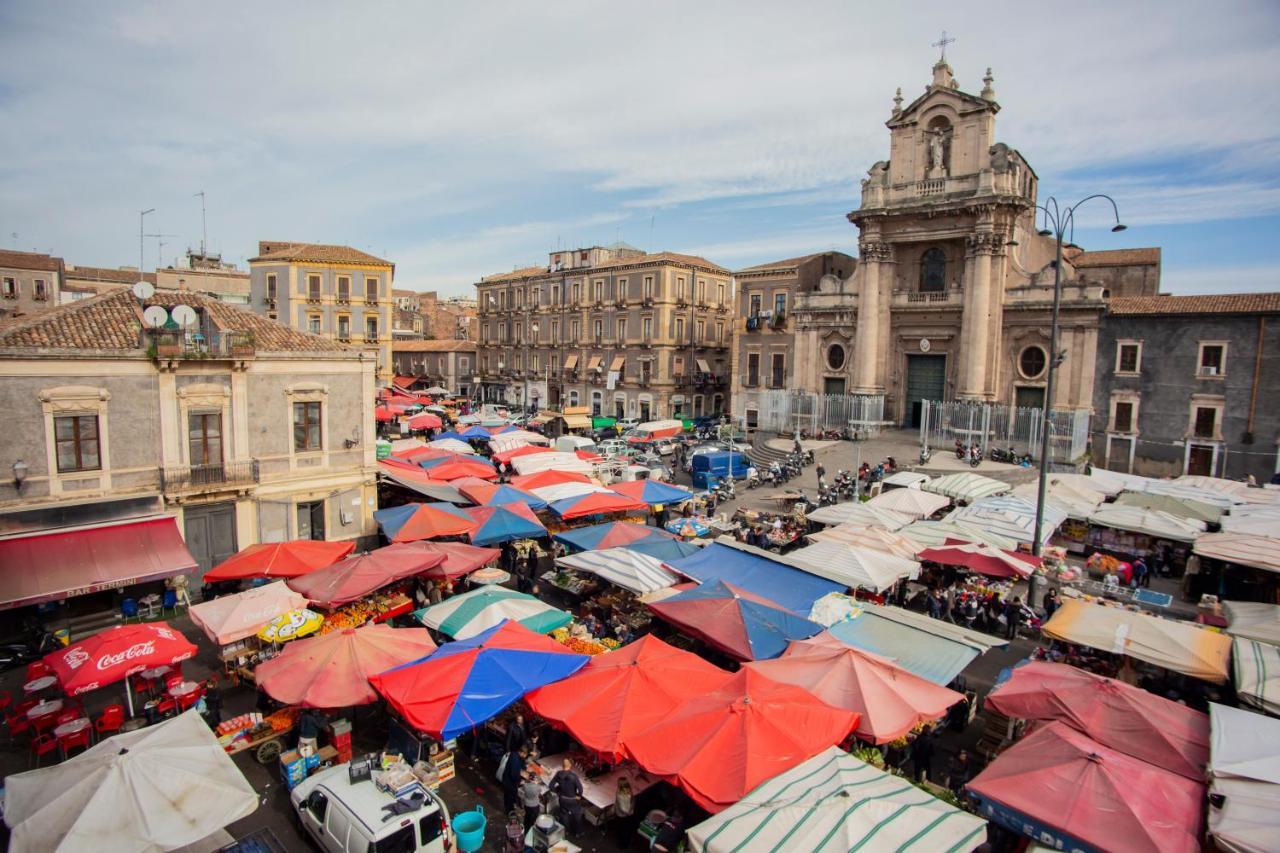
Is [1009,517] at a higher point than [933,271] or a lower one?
lower

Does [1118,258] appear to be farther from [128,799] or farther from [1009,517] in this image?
[128,799]

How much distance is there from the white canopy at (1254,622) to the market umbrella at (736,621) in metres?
7.02

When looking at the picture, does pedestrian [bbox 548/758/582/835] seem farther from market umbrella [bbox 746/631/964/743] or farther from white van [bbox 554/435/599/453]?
white van [bbox 554/435/599/453]

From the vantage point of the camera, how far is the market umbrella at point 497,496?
21.1 meters

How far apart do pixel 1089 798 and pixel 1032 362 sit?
30802mm

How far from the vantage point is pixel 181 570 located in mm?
15711

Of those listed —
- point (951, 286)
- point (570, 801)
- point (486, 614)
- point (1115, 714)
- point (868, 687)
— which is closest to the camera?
point (570, 801)

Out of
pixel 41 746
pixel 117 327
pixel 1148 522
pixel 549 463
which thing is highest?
pixel 117 327

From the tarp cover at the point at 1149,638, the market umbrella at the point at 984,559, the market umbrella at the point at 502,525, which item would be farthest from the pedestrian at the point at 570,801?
the market umbrella at the point at 984,559

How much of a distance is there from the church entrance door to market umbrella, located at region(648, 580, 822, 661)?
26.9 metres

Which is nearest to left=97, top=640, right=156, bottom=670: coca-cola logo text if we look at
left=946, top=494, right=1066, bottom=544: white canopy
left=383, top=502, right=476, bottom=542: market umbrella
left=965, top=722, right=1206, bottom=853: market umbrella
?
left=383, top=502, right=476, bottom=542: market umbrella

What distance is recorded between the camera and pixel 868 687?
995cm

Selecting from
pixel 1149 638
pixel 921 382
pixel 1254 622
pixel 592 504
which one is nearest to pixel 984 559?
pixel 1149 638

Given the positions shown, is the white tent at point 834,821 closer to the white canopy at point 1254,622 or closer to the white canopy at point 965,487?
the white canopy at point 1254,622
